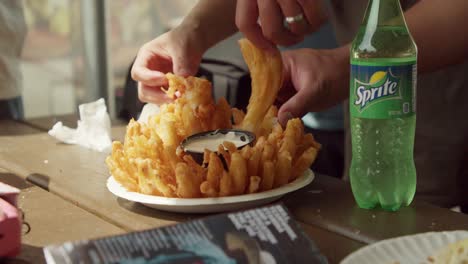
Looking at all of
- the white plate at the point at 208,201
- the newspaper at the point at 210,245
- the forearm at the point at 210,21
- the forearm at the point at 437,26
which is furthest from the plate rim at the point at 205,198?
the forearm at the point at 210,21

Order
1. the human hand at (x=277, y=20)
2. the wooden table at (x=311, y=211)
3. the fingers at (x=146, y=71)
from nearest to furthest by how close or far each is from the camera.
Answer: the wooden table at (x=311, y=211), the human hand at (x=277, y=20), the fingers at (x=146, y=71)

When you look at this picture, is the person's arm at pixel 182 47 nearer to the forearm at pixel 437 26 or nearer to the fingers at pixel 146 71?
the fingers at pixel 146 71

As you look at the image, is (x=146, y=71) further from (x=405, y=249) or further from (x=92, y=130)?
(x=405, y=249)

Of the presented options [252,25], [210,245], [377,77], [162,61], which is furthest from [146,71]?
[210,245]

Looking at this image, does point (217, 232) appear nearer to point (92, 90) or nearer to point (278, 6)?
point (278, 6)

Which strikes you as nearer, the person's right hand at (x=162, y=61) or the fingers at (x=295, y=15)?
the fingers at (x=295, y=15)

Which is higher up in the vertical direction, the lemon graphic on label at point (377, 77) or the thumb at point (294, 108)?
the lemon graphic on label at point (377, 77)

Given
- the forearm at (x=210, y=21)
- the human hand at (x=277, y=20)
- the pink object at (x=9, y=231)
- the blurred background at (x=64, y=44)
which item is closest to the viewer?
the pink object at (x=9, y=231)
